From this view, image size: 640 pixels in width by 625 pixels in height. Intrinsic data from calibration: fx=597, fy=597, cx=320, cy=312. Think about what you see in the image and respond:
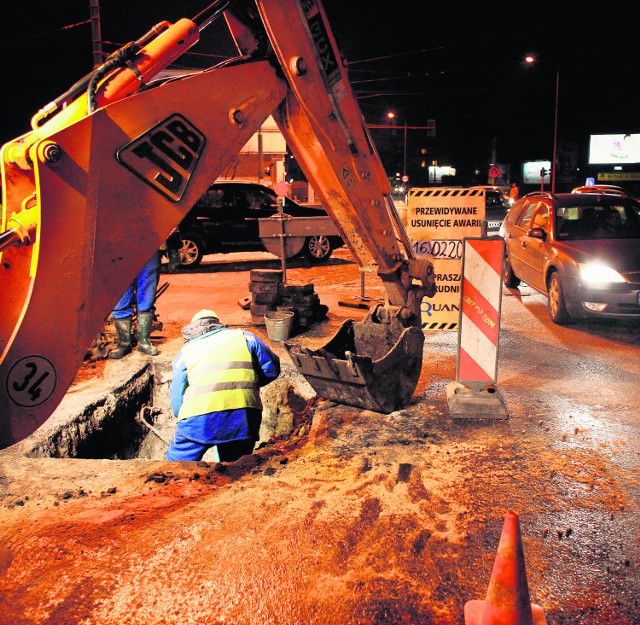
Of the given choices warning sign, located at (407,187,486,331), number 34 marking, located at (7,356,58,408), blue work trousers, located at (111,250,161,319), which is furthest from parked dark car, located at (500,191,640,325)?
number 34 marking, located at (7,356,58,408)

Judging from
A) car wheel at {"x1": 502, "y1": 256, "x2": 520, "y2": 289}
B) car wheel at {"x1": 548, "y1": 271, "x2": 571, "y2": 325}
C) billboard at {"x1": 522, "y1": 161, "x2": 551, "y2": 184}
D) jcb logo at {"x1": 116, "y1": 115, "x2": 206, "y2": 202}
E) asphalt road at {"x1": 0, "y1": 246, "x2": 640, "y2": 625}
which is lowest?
asphalt road at {"x1": 0, "y1": 246, "x2": 640, "y2": 625}

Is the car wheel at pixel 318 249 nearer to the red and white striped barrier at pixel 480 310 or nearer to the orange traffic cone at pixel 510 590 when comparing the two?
the red and white striped barrier at pixel 480 310

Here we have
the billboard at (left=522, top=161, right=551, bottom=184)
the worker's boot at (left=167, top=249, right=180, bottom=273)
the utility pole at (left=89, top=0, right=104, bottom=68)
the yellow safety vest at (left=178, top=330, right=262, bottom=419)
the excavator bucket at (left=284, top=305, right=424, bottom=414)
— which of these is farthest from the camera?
the billboard at (left=522, top=161, right=551, bottom=184)

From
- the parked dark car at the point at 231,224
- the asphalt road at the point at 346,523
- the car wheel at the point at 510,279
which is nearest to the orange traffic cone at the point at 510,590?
the asphalt road at the point at 346,523

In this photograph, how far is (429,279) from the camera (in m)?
5.45

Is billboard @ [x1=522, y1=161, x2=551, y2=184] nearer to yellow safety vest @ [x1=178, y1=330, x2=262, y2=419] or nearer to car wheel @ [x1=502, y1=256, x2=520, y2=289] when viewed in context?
car wheel @ [x1=502, y1=256, x2=520, y2=289]

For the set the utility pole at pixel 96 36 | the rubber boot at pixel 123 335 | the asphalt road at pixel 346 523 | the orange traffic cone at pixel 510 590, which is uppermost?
the utility pole at pixel 96 36

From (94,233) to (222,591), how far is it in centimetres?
186

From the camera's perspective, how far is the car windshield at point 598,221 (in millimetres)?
9188

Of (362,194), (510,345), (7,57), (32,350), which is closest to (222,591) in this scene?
(32,350)

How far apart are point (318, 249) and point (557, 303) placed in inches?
307

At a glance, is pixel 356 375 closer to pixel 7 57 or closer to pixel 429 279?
pixel 429 279

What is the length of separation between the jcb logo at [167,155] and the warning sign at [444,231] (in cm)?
462

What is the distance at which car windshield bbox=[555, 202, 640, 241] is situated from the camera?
919 cm
